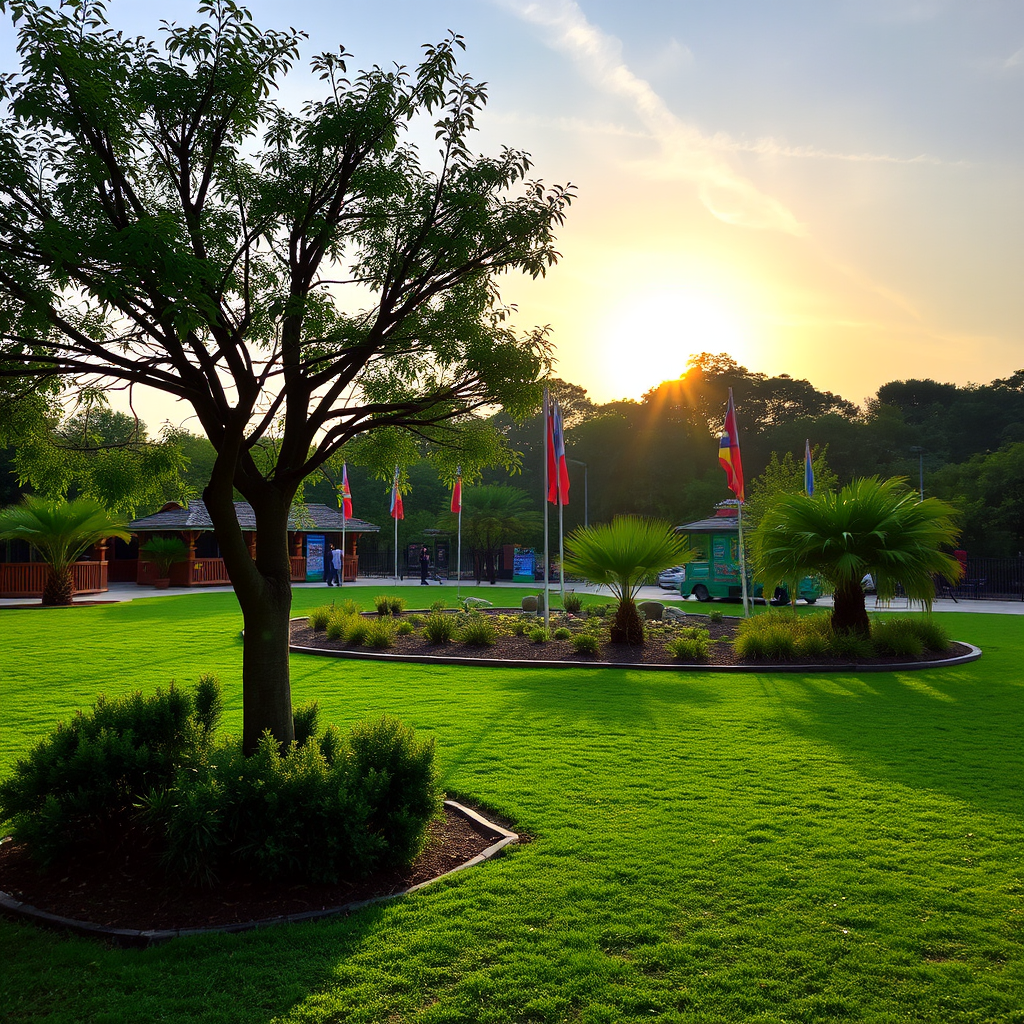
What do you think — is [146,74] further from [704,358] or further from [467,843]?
[704,358]

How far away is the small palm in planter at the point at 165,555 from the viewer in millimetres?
36312

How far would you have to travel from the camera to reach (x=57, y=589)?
2603 cm

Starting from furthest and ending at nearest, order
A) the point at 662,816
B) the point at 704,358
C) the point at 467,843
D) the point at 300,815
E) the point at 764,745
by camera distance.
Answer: the point at 704,358 < the point at 764,745 < the point at 662,816 < the point at 467,843 < the point at 300,815

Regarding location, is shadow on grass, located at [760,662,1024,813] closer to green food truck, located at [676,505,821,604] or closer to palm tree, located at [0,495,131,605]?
green food truck, located at [676,505,821,604]

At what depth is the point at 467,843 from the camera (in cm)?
536

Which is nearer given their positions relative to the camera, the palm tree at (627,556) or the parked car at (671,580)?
the palm tree at (627,556)

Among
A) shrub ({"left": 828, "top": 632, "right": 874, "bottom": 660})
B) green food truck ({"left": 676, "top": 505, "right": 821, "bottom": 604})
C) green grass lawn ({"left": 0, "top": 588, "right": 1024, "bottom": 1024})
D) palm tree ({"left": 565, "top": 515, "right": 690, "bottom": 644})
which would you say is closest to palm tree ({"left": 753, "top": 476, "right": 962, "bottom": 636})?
shrub ({"left": 828, "top": 632, "right": 874, "bottom": 660})

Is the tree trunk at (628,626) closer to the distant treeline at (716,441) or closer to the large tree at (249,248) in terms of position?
the large tree at (249,248)

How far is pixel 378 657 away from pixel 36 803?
9213 millimetres

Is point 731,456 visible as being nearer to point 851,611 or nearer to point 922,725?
point 851,611

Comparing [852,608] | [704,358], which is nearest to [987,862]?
[852,608]

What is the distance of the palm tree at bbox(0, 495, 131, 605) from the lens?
25.3 metres

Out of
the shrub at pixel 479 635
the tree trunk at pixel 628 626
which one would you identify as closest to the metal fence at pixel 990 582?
the tree trunk at pixel 628 626

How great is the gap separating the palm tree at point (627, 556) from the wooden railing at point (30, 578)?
22.6 metres
